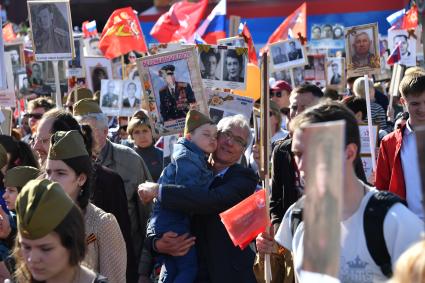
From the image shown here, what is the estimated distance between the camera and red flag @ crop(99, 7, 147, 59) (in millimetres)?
13602

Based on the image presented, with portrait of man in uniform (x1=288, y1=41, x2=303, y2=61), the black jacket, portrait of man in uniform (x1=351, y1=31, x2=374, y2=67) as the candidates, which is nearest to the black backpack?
the black jacket

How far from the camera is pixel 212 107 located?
816 cm

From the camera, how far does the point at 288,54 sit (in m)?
13.0

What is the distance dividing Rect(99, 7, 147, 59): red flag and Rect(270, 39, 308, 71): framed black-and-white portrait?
198cm

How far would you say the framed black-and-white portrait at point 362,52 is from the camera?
30.0 ft

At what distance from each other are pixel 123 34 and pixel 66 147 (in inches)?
364

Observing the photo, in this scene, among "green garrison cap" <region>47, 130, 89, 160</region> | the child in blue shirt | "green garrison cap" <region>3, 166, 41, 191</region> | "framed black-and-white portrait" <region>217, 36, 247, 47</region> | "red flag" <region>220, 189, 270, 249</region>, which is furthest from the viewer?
"framed black-and-white portrait" <region>217, 36, 247, 47</region>

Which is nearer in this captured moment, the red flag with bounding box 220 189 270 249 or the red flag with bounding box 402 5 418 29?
the red flag with bounding box 220 189 270 249

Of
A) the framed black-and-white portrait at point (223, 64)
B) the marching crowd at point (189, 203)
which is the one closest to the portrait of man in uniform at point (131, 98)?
the framed black-and-white portrait at point (223, 64)

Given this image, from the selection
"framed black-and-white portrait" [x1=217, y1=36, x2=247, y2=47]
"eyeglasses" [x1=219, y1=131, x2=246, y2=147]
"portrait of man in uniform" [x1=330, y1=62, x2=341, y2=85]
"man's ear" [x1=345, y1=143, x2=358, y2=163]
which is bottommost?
"portrait of man in uniform" [x1=330, y1=62, x2=341, y2=85]

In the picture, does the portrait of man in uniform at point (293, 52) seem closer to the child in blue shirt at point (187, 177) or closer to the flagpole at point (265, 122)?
the child in blue shirt at point (187, 177)

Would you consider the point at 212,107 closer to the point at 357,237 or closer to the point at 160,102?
the point at 160,102

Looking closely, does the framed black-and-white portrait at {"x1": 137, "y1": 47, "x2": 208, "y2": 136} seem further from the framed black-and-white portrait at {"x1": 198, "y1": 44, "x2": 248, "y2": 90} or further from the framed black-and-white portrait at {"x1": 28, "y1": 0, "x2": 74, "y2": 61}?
the framed black-and-white portrait at {"x1": 28, "y1": 0, "x2": 74, "y2": 61}

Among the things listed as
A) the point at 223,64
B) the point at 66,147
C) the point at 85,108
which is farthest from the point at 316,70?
the point at 66,147
